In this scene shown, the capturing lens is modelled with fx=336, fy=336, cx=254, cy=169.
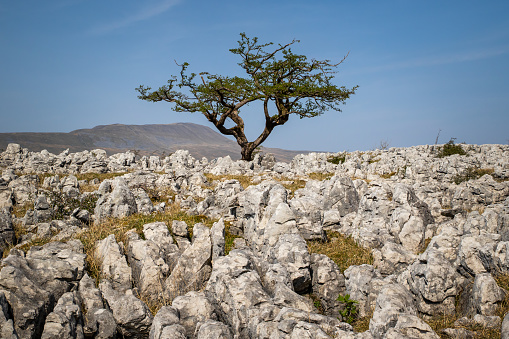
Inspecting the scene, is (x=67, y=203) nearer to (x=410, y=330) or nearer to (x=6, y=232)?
(x=6, y=232)

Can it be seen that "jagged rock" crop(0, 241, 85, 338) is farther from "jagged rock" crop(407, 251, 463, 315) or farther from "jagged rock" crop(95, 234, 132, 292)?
"jagged rock" crop(407, 251, 463, 315)

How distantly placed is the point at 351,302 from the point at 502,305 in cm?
330

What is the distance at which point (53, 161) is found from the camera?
30.3m

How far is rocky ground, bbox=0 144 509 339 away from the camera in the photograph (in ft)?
24.1

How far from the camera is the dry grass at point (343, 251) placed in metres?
11.2

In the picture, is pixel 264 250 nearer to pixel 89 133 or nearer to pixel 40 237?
pixel 40 237

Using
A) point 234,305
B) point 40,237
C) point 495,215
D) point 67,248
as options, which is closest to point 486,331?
point 234,305

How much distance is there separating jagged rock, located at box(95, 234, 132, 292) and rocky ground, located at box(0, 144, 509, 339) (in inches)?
1.5

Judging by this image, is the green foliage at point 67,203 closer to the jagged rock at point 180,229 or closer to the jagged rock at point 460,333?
the jagged rock at point 180,229

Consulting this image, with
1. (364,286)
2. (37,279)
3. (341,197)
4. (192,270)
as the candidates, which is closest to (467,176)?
(341,197)

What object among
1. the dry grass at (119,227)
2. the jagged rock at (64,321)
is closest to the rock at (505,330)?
the jagged rock at (64,321)

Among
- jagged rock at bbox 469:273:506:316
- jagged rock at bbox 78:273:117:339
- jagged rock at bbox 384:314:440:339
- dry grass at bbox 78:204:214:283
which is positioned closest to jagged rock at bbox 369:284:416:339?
jagged rock at bbox 384:314:440:339

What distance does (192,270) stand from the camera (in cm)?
1044

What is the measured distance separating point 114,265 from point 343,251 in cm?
770
